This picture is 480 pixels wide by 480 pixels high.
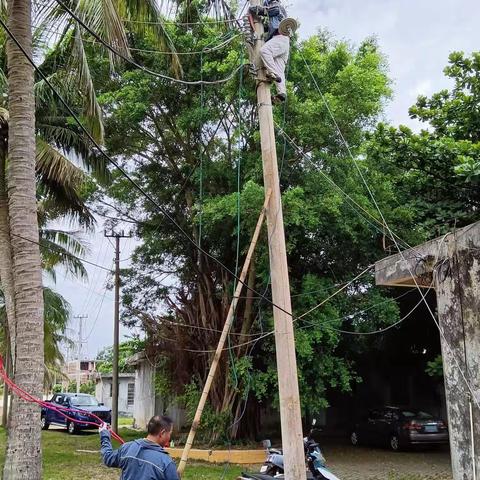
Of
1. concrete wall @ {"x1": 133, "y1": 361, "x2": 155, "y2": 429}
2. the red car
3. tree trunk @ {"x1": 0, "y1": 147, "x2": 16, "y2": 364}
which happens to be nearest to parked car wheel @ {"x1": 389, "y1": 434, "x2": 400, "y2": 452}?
the red car

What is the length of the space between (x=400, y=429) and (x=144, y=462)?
14668mm

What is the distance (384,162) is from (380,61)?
149 inches

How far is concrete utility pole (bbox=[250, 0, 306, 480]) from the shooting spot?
6406 mm

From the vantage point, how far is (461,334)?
571 cm

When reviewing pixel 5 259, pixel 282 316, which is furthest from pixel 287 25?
pixel 5 259

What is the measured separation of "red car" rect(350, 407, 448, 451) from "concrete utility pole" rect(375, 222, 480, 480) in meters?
12.0

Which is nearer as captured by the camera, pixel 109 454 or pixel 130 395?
pixel 109 454

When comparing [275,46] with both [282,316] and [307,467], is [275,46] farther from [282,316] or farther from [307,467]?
[307,467]

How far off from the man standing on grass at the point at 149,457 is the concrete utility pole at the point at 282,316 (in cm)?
221

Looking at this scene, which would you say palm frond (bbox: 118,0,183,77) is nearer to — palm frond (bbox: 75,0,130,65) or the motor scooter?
palm frond (bbox: 75,0,130,65)

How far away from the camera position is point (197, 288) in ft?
59.1

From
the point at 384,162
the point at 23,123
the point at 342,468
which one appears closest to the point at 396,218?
the point at 384,162

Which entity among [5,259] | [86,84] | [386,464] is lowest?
[386,464]

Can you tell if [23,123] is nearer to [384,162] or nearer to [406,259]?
[406,259]
